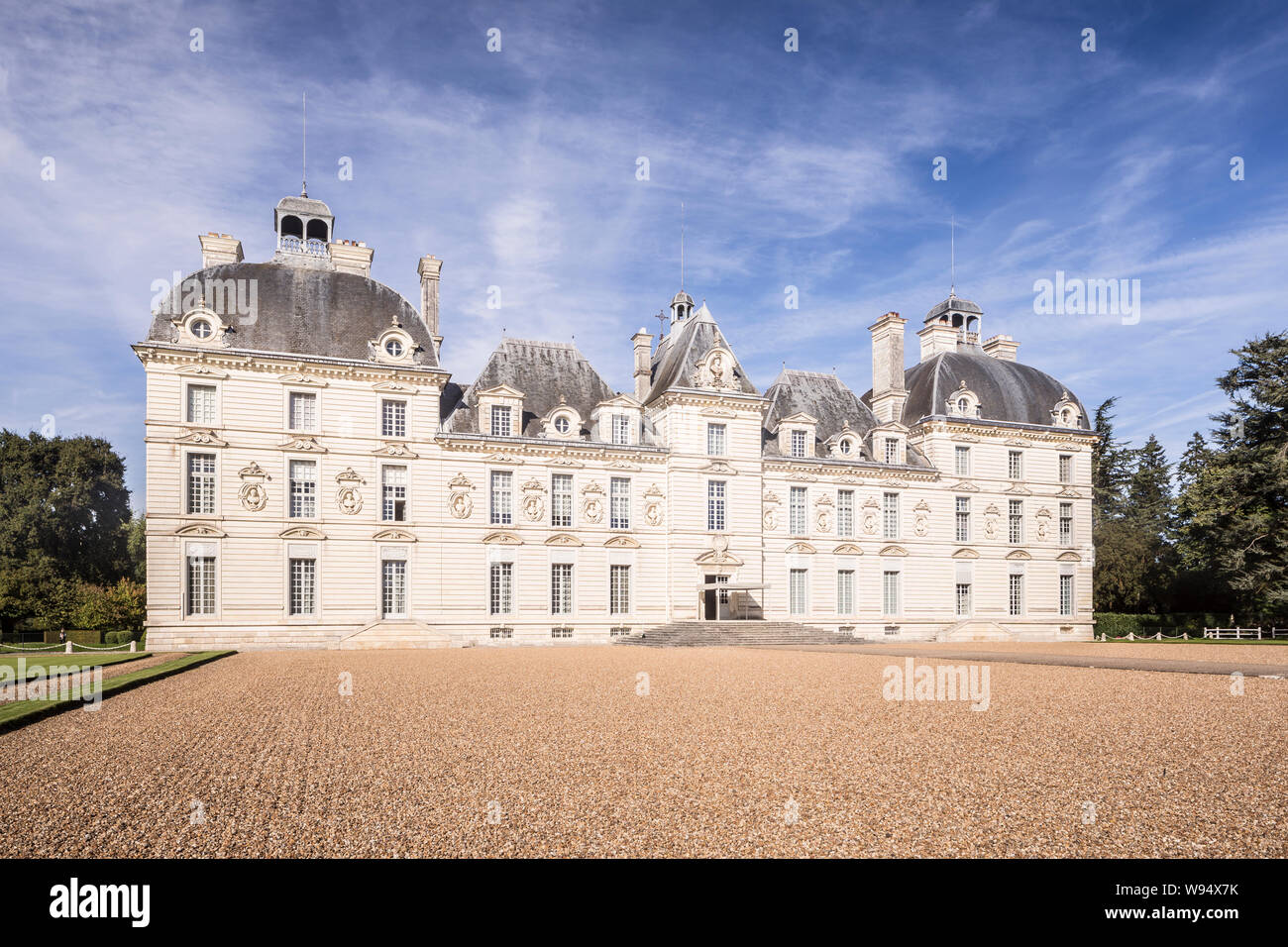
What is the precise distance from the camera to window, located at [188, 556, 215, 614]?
1188 inches

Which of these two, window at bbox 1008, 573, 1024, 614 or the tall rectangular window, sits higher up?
the tall rectangular window

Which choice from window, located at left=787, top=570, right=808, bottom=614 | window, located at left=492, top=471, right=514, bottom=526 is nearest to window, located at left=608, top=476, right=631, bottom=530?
window, located at left=492, top=471, right=514, bottom=526

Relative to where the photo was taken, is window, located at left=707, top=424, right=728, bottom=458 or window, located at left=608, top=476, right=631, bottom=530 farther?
window, located at left=707, top=424, right=728, bottom=458

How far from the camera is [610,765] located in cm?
937

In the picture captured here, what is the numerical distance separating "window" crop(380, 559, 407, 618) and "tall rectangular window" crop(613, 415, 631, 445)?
9843 mm

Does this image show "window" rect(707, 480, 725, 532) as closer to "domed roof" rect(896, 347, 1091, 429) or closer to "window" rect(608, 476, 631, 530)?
"window" rect(608, 476, 631, 530)

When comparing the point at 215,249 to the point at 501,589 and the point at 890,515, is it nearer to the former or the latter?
the point at 501,589

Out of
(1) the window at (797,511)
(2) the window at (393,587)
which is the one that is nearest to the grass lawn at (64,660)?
(2) the window at (393,587)

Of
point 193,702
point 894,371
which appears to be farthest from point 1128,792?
point 894,371

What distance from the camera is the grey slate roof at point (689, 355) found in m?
37.1

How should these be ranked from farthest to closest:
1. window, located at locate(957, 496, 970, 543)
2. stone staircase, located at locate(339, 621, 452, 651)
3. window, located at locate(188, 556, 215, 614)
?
window, located at locate(957, 496, 970, 543) < stone staircase, located at locate(339, 621, 452, 651) < window, located at locate(188, 556, 215, 614)

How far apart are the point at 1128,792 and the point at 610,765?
5022mm
